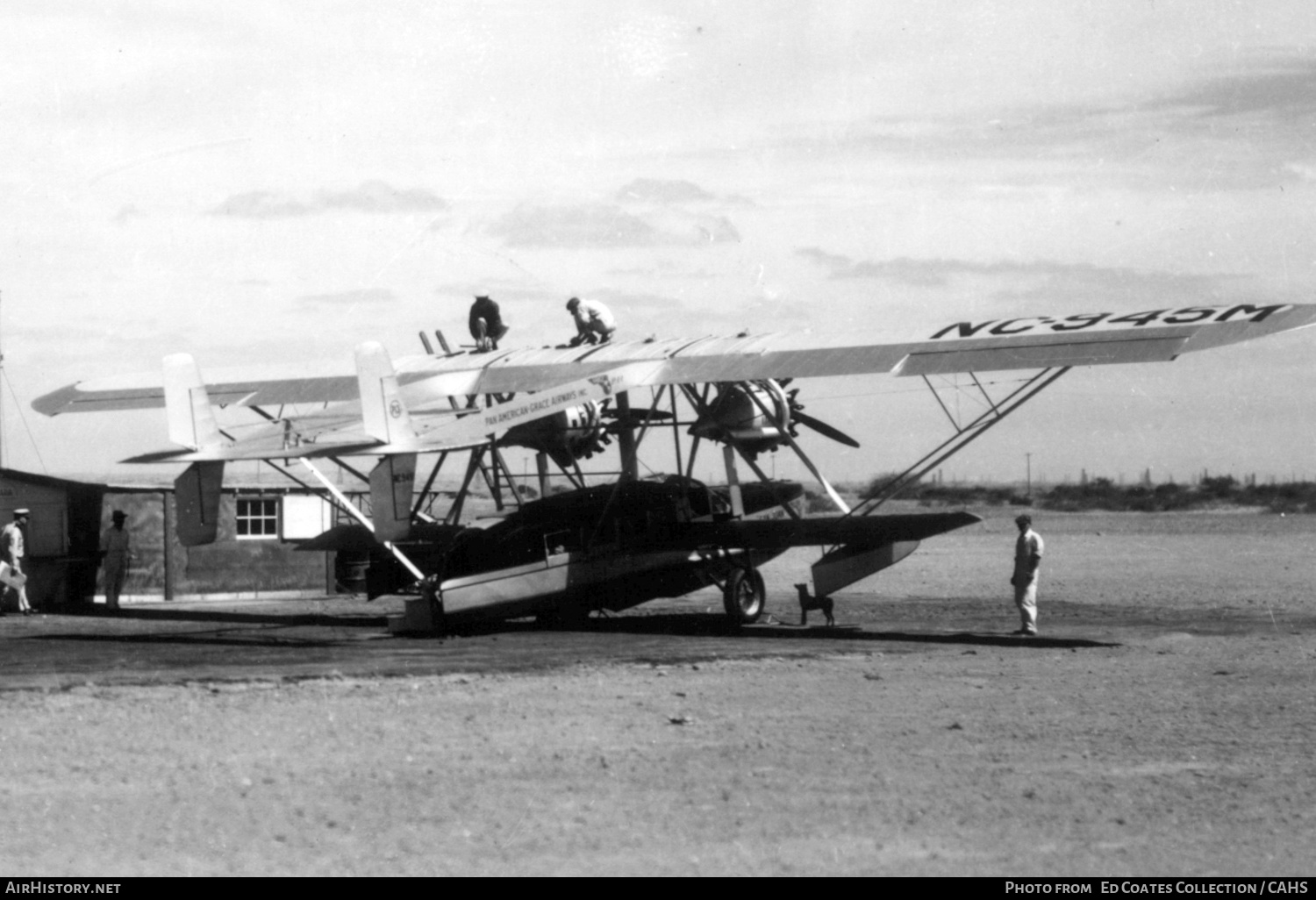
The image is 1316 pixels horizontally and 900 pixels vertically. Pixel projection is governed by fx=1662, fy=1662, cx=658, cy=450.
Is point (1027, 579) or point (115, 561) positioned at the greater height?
point (115, 561)

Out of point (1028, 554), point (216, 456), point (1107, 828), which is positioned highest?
point (216, 456)

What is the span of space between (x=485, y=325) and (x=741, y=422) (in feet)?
17.6

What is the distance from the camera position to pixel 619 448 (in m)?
22.5

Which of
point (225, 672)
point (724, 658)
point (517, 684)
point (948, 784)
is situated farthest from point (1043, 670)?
point (225, 672)

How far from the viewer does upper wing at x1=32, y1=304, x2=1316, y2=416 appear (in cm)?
1844

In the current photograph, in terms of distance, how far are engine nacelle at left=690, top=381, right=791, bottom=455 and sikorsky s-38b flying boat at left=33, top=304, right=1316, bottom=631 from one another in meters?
0.02

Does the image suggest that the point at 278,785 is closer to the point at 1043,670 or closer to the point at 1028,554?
the point at 1043,670

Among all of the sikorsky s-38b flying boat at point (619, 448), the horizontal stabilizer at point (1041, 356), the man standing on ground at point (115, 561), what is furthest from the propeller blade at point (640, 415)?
the man standing on ground at point (115, 561)

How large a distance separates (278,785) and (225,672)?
19.7 feet

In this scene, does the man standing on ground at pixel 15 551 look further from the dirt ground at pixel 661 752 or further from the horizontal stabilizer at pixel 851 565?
the horizontal stabilizer at pixel 851 565

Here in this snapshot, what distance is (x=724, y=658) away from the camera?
16328mm

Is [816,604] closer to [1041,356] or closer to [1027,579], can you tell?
[1027,579]

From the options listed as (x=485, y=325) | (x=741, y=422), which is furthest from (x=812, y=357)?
(x=485, y=325)

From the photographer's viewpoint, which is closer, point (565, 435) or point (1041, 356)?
point (1041, 356)
